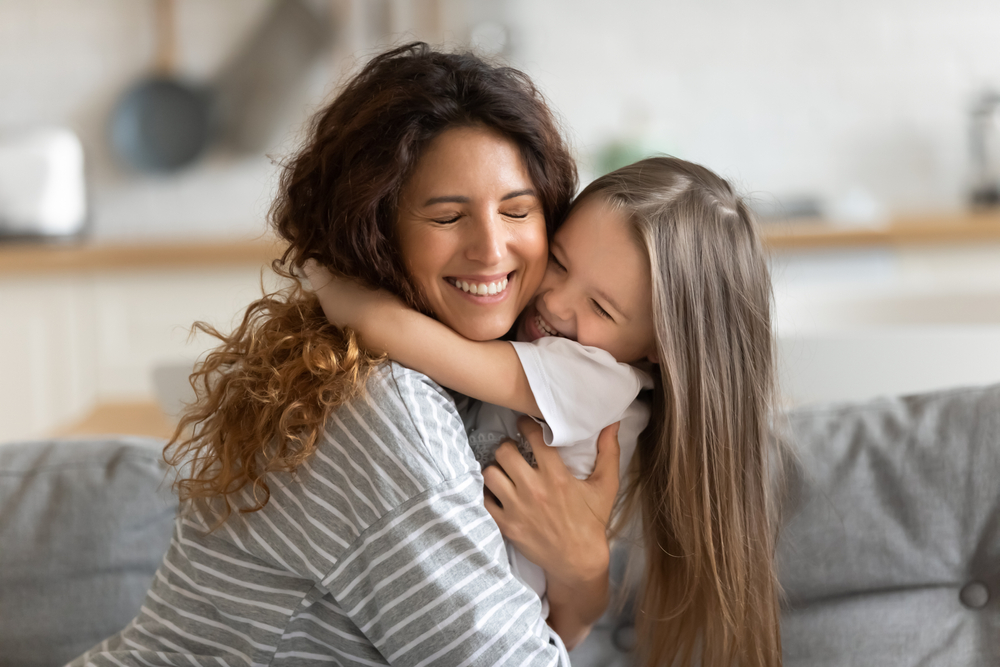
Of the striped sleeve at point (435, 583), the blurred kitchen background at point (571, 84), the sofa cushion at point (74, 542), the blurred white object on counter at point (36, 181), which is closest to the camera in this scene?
the striped sleeve at point (435, 583)

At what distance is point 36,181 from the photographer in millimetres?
3277

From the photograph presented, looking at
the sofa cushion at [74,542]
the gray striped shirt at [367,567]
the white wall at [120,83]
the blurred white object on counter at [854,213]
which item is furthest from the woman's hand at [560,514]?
the white wall at [120,83]

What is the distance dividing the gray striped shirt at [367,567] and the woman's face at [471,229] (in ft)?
0.45

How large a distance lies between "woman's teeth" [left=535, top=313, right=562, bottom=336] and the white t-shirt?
0.03 m

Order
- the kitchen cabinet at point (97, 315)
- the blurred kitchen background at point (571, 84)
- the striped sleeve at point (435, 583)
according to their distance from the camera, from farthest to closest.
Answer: the blurred kitchen background at point (571, 84) → the kitchen cabinet at point (97, 315) → the striped sleeve at point (435, 583)

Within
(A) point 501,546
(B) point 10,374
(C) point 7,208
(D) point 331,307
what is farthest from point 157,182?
(A) point 501,546

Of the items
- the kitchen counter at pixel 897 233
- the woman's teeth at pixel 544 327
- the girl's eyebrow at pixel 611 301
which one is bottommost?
the kitchen counter at pixel 897 233

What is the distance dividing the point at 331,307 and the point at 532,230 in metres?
0.28

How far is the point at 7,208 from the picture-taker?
3.25 metres

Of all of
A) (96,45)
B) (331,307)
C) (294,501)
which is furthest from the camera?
(96,45)

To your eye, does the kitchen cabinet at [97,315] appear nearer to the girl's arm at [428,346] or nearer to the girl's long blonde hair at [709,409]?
the girl's arm at [428,346]

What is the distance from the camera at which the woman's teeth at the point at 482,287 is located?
1109 millimetres

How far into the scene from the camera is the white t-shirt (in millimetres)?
1085

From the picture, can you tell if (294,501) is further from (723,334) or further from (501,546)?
(723,334)
